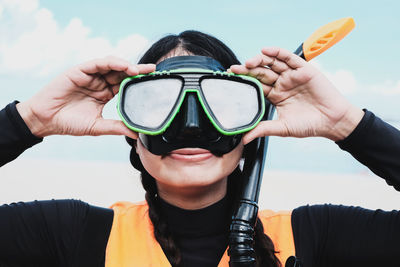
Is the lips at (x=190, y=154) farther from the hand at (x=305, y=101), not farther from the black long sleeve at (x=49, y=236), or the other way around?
the black long sleeve at (x=49, y=236)

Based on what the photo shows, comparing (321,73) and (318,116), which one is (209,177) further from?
(321,73)

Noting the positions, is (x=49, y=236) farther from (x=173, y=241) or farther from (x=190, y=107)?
(x=190, y=107)

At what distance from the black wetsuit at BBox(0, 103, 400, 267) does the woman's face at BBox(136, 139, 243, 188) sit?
0.93 ft

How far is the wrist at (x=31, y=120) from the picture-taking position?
5.82 ft

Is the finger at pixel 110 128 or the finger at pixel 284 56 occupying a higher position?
the finger at pixel 284 56

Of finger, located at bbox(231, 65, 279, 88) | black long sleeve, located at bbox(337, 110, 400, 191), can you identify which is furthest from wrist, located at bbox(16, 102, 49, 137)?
black long sleeve, located at bbox(337, 110, 400, 191)

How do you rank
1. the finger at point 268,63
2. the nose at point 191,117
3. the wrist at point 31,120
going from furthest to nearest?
the wrist at point 31,120, the finger at point 268,63, the nose at point 191,117

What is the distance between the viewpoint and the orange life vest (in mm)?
1765

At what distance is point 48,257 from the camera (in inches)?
70.3

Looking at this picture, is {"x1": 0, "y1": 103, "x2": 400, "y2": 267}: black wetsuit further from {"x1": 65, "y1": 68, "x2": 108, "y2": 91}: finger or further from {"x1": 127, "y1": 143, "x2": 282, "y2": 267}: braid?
{"x1": 65, "y1": 68, "x2": 108, "y2": 91}: finger

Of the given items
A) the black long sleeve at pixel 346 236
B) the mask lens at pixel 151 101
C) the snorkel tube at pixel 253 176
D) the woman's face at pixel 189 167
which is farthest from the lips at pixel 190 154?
the black long sleeve at pixel 346 236

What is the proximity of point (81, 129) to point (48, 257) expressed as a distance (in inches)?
22.4

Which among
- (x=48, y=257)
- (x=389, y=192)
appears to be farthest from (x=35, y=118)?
(x=389, y=192)

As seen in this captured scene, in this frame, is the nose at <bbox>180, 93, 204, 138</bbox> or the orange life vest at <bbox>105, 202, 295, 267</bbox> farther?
the orange life vest at <bbox>105, 202, 295, 267</bbox>
